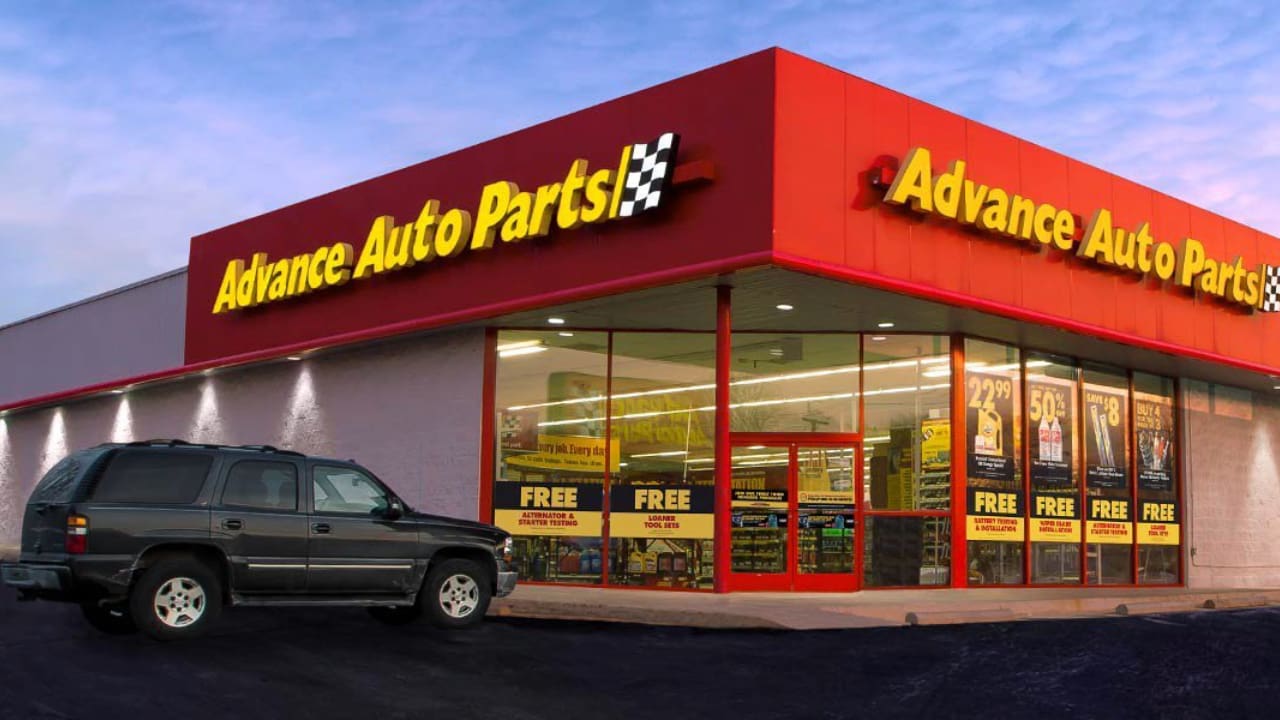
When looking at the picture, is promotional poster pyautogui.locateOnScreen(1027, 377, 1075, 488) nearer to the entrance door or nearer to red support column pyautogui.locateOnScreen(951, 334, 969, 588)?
red support column pyautogui.locateOnScreen(951, 334, 969, 588)

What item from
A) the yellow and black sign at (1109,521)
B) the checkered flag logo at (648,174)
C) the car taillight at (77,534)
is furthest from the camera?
the yellow and black sign at (1109,521)

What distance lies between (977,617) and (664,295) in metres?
6.02

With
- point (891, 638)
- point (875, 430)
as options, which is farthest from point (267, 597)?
point (875, 430)

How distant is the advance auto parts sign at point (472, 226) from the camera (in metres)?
18.4

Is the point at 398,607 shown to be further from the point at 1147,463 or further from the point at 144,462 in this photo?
the point at 1147,463

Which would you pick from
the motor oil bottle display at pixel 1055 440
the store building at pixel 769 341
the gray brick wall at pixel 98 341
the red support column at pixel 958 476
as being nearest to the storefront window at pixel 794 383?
the store building at pixel 769 341

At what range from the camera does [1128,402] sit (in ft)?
84.2

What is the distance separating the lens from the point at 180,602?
1303 cm

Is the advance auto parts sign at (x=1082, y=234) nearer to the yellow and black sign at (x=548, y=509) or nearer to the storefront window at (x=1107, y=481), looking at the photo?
the storefront window at (x=1107, y=481)

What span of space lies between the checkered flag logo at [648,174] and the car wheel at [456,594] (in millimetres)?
5598

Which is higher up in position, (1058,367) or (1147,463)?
(1058,367)

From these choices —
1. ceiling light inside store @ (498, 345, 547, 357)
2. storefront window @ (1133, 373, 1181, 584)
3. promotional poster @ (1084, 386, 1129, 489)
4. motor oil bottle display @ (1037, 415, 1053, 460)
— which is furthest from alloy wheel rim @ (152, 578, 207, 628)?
storefront window @ (1133, 373, 1181, 584)

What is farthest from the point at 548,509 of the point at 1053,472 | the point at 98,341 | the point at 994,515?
the point at 98,341

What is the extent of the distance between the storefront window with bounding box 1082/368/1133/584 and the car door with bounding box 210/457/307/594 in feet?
50.7
